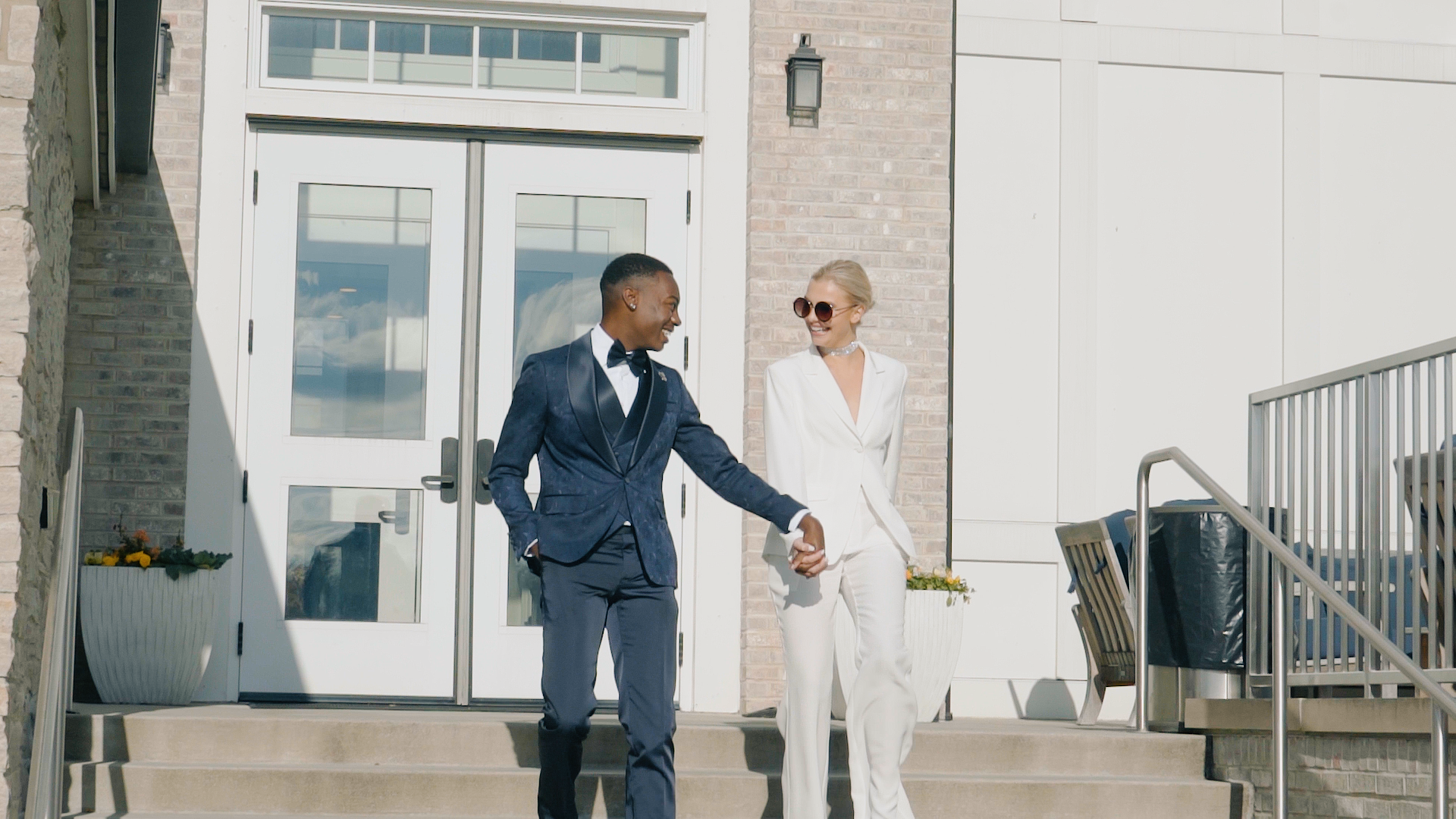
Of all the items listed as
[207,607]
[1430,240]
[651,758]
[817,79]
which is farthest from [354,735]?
[1430,240]

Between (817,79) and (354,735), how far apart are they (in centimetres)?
364

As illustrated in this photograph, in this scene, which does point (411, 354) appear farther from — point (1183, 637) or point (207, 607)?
point (1183, 637)

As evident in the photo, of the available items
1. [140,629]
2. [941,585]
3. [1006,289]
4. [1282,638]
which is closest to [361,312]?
[140,629]

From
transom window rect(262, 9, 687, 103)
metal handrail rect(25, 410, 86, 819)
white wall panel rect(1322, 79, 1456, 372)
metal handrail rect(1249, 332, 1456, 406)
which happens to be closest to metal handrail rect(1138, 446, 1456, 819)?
metal handrail rect(1249, 332, 1456, 406)

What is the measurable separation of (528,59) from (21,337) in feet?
13.3

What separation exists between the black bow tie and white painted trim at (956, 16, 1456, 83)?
4184 millimetres

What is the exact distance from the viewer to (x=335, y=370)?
24.6 feet

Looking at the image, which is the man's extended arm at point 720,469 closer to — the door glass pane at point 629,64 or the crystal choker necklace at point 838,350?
the crystal choker necklace at point 838,350

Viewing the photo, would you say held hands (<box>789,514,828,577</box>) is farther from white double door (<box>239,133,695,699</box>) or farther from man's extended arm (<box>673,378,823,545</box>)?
white double door (<box>239,133,695,699</box>)

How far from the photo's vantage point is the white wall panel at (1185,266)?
8.04m

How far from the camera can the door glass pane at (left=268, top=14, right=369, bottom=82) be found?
7.62 m

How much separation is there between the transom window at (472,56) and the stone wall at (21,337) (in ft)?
10.4

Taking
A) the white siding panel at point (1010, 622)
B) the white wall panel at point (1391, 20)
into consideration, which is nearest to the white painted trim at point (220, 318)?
the white siding panel at point (1010, 622)

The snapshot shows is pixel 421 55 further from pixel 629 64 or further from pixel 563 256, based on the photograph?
Result: pixel 563 256
